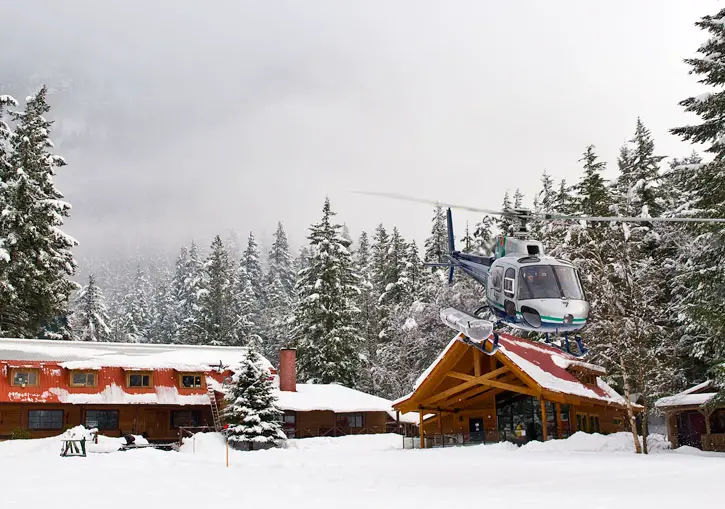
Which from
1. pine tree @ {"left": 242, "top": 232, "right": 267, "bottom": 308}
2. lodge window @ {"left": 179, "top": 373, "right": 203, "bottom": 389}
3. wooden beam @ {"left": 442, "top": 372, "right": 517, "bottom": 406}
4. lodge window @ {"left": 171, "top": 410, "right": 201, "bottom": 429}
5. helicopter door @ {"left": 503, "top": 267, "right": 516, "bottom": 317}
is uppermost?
pine tree @ {"left": 242, "top": 232, "right": 267, "bottom": 308}

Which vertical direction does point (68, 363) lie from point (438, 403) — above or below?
above

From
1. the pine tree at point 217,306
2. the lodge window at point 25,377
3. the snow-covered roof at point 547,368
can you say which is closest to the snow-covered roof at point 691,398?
the snow-covered roof at point 547,368

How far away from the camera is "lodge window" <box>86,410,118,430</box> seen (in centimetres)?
3959

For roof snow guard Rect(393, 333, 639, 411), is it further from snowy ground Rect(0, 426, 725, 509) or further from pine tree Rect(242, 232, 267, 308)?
pine tree Rect(242, 232, 267, 308)

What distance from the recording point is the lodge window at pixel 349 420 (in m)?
44.9

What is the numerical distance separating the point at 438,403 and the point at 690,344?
45.3ft

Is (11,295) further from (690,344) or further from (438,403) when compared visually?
(690,344)

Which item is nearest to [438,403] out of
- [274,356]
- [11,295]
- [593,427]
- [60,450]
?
[593,427]

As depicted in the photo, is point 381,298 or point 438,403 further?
point 381,298

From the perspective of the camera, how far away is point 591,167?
42.7 m

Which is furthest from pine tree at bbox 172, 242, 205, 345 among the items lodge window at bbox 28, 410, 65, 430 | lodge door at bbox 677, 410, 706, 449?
lodge door at bbox 677, 410, 706, 449

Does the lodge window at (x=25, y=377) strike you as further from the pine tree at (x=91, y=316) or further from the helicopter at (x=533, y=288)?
the helicopter at (x=533, y=288)

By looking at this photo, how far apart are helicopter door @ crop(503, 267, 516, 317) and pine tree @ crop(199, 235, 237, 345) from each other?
51.1 metres

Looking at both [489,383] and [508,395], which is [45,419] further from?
[508,395]
